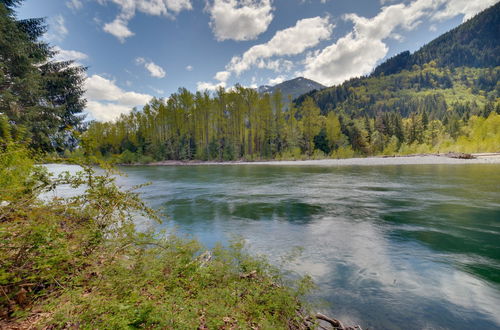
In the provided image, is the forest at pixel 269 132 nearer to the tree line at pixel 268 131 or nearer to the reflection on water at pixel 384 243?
the tree line at pixel 268 131

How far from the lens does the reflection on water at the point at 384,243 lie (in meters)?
4.38

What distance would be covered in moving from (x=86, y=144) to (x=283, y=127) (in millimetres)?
56135

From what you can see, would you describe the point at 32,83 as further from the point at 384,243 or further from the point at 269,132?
the point at 269,132

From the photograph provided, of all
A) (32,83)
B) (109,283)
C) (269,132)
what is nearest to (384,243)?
(109,283)

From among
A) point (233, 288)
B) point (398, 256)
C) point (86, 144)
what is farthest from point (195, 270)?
point (398, 256)

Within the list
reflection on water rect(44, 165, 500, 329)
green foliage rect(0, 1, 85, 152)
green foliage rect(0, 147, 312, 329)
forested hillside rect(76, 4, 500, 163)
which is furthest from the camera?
forested hillside rect(76, 4, 500, 163)

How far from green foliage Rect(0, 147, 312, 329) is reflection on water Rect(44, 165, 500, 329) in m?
1.75

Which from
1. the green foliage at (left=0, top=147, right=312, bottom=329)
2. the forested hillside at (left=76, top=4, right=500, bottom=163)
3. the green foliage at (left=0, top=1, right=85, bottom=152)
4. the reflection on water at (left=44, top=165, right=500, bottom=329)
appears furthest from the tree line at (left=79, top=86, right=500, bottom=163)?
the green foliage at (left=0, top=147, right=312, bottom=329)

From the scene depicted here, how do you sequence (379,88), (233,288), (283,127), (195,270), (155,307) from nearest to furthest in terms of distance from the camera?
(155,307), (233,288), (195,270), (283,127), (379,88)

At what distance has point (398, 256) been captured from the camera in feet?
21.6

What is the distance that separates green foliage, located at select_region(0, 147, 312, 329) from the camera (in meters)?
2.69

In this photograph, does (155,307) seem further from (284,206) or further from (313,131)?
(313,131)

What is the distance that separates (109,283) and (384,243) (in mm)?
7940

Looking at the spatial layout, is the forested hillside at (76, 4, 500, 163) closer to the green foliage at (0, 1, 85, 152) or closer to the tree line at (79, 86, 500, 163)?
the tree line at (79, 86, 500, 163)
